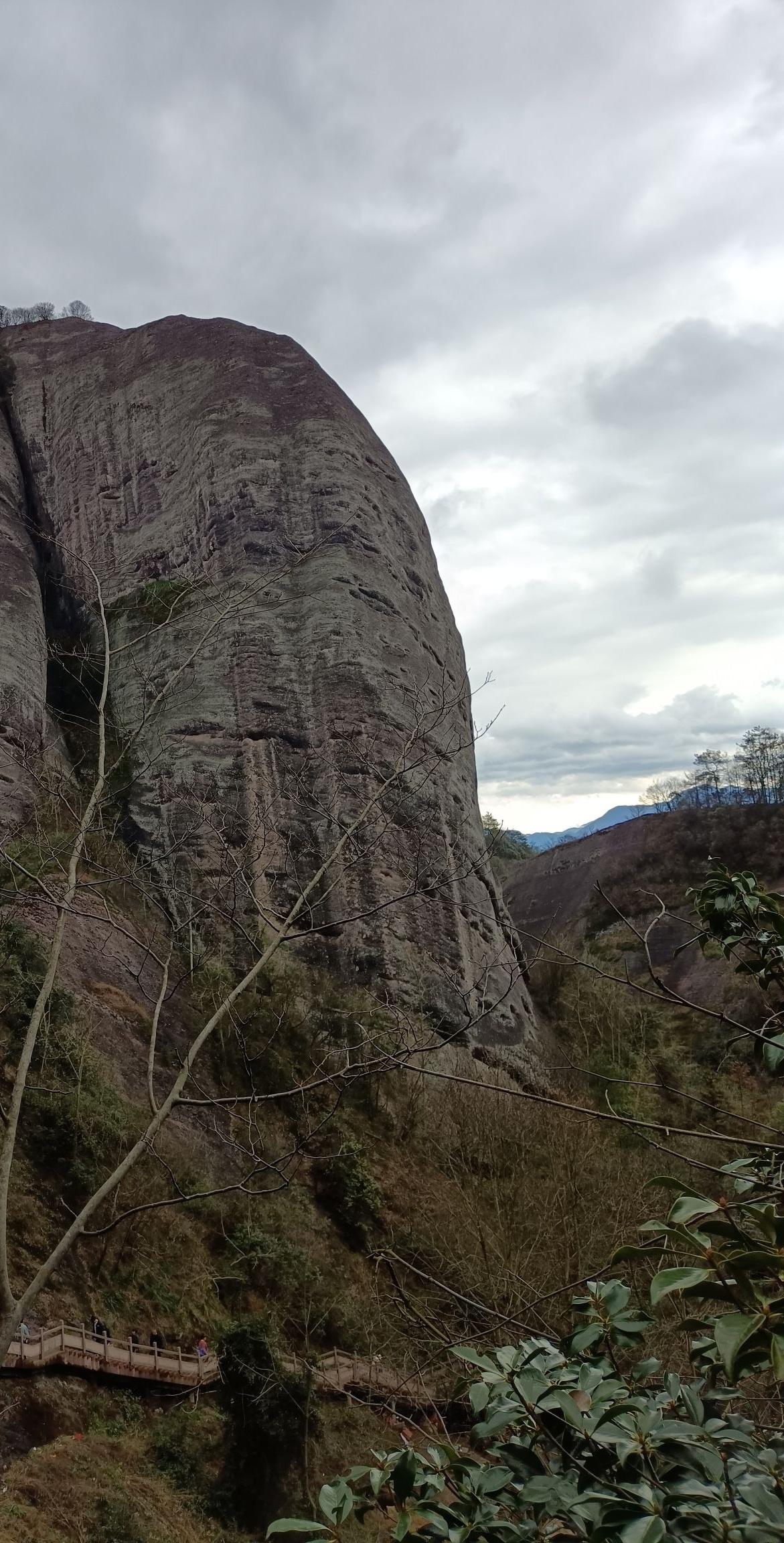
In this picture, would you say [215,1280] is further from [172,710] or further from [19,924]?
[172,710]

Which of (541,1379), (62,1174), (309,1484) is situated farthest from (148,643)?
(541,1379)

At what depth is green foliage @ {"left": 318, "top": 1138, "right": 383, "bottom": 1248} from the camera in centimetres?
1252

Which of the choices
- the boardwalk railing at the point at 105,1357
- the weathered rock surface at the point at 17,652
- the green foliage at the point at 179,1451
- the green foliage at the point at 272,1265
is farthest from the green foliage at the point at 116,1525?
the weathered rock surface at the point at 17,652

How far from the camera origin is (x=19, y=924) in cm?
1262

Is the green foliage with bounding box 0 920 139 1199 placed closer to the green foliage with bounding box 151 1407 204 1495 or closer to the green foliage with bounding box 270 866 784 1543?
the green foliage with bounding box 151 1407 204 1495

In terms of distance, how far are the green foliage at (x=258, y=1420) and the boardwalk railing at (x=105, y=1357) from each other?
0.37 meters

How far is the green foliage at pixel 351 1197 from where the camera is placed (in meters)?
12.5

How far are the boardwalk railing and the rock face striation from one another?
6218 millimetres

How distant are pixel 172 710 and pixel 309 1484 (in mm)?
13905

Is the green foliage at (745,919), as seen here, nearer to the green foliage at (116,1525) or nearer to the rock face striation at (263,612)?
the green foliage at (116,1525)

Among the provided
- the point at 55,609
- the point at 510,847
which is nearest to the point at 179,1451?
the point at 55,609

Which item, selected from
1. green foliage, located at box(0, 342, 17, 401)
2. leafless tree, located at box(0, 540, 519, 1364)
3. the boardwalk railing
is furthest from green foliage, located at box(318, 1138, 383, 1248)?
green foliage, located at box(0, 342, 17, 401)

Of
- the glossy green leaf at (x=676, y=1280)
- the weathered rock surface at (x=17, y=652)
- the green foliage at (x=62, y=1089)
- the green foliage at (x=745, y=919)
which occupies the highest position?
the weathered rock surface at (x=17, y=652)

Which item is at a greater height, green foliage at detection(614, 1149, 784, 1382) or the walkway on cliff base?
green foliage at detection(614, 1149, 784, 1382)
